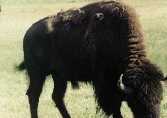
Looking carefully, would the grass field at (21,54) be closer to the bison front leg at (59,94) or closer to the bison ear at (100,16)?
the bison front leg at (59,94)

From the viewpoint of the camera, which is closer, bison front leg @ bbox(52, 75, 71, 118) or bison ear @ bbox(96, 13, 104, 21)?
bison ear @ bbox(96, 13, 104, 21)

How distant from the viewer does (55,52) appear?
34.6 feet

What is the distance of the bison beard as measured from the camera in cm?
834

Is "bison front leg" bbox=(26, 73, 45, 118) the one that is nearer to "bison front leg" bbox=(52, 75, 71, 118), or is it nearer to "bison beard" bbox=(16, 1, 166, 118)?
"bison beard" bbox=(16, 1, 166, 118)

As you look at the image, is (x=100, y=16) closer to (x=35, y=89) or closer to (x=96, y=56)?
(x=96, y=56)

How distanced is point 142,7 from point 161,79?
29.8 meters

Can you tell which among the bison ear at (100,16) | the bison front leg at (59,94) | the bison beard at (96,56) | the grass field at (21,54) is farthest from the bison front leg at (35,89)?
the bison ear at (100,16)

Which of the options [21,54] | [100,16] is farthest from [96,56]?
[21,54]

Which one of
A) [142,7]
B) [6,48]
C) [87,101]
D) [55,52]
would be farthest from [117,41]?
[142,7]

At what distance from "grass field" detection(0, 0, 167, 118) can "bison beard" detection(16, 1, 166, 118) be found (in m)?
1.01

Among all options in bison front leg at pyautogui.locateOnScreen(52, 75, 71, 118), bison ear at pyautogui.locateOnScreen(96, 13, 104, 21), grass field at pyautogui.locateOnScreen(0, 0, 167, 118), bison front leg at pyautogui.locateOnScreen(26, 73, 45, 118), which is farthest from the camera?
grass field at pyautogui.locateOnScreen(0, 0, 167, 118)

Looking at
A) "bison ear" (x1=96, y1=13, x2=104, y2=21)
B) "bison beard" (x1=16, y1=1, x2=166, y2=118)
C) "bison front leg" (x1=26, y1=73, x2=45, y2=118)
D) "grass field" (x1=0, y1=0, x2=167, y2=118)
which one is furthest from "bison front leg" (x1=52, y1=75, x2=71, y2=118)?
"bison ear" (x1=96, y1=13, x2=104, y2=21)

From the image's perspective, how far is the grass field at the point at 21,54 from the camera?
38.3 feet

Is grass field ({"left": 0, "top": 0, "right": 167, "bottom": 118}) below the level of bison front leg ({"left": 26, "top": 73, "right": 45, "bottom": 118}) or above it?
below
